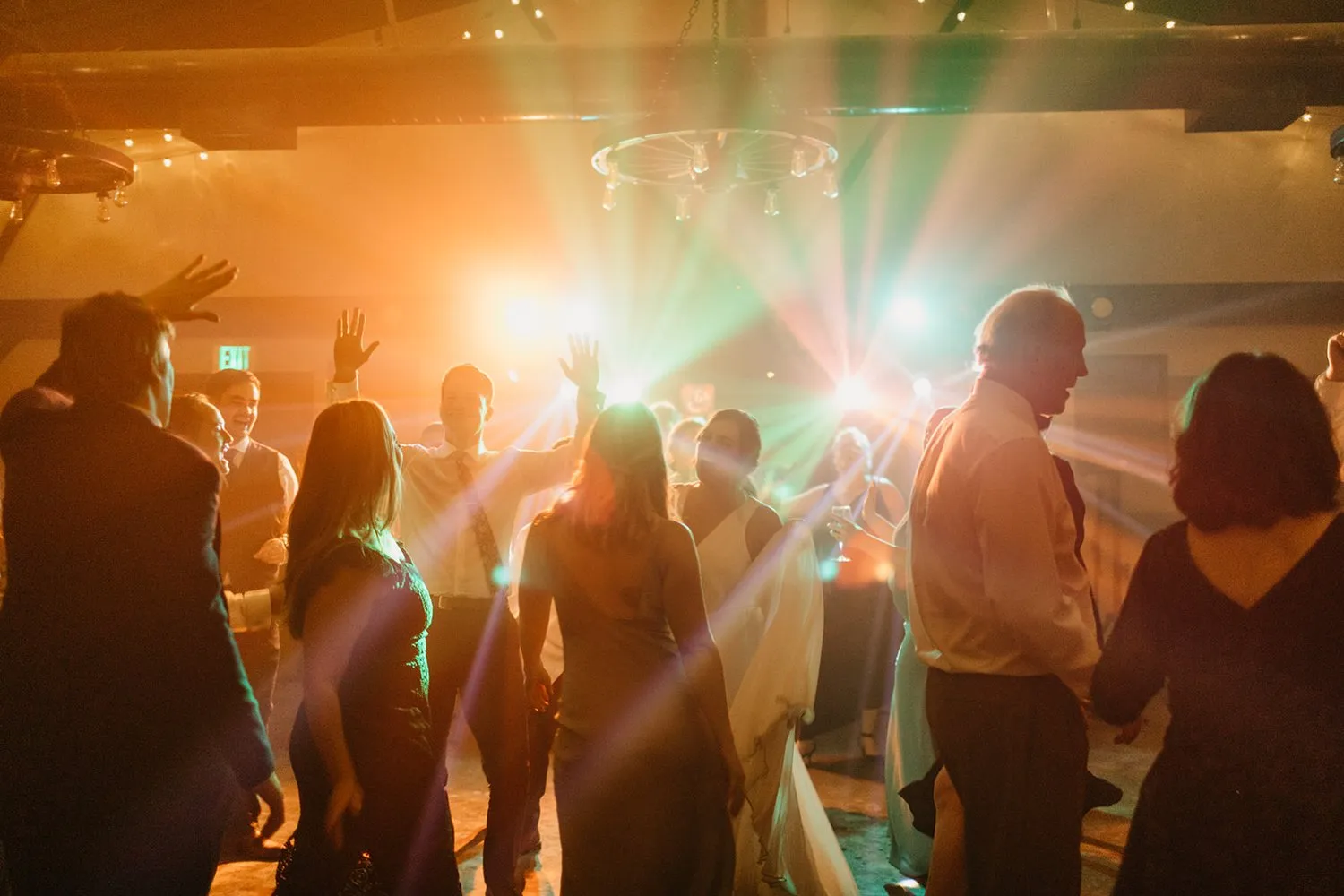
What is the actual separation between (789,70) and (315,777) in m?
3.70

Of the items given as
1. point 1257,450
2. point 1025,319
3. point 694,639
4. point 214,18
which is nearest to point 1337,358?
point 1025,319

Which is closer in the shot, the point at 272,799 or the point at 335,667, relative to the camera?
the point at 335,667

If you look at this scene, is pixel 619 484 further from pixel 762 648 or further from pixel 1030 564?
pixel 762 648

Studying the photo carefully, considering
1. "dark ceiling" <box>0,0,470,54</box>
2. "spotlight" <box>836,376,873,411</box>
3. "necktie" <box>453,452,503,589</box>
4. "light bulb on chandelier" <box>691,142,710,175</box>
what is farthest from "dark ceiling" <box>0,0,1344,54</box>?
"light bulb on chandelier" <box>691,142,710,175</box>

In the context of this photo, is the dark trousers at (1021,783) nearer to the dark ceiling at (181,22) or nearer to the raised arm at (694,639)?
the raised arm at (694,639)

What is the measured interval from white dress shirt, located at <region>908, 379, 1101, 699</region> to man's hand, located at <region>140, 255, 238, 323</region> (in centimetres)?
170

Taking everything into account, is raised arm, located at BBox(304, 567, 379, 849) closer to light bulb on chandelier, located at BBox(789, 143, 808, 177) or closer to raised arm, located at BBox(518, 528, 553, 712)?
raised arm, located at BBox(518, 528, 553, 712)

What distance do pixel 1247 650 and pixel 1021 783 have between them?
0.60 metres

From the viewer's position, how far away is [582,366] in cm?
310

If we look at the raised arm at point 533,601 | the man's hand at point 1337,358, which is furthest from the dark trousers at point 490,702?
the man's hand at point 1337,358

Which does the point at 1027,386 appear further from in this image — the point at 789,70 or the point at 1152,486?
the point at 1152,486

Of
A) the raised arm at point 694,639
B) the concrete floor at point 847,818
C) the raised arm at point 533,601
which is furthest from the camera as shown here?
the concrete floor at point 847,818

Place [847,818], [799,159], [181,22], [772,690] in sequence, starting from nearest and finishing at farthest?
1. [772,690]
2. [799,159]
3. [847,818]
4. [181,22]

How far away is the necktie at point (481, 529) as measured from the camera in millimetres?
3377
